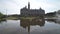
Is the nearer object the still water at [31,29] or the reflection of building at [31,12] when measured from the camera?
the still water at [31,29]

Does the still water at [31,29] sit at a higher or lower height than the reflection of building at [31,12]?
higher

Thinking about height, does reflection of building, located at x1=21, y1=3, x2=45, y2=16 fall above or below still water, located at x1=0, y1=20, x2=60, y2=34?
below

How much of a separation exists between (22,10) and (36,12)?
15182 mm

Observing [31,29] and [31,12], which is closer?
[31,29]

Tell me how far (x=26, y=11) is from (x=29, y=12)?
4.80 meters

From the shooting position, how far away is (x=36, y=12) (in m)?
108

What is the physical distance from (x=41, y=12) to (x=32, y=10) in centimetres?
1032

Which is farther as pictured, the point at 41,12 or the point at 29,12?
the point at 41,12

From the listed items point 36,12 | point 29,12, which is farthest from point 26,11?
point 36,12

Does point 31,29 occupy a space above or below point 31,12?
above

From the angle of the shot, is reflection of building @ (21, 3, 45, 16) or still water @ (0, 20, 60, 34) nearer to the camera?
still water @ (0, 20, 60, 34)

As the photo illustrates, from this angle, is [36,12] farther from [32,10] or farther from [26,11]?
[26,11]

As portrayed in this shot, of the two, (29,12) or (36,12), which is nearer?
(29,12)

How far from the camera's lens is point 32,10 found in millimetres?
107750
